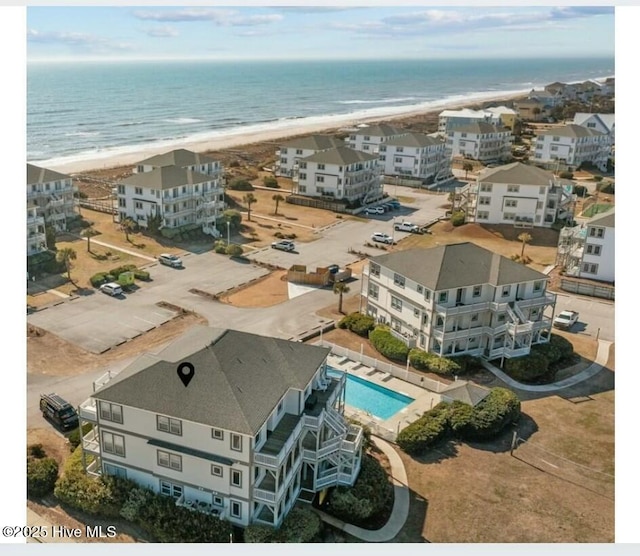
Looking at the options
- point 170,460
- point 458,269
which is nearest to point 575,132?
point 458,269

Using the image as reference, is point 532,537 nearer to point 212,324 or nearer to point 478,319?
point 478,319

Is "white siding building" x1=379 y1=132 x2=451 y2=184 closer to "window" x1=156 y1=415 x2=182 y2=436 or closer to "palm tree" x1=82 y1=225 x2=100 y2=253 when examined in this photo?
"palm tree" x1=82 y1=225 x2=100 y2=253

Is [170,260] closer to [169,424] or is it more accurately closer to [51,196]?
[51,196]

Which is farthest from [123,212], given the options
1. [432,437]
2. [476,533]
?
[476,533]

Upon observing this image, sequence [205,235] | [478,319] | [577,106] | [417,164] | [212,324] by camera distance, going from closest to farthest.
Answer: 1. [478,319]
2. [212,324]
3. [205,235]
4. [417,164]
5. [577,106]

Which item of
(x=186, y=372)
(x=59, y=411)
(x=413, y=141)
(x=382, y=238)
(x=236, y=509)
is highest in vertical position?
(x=413, y=141)

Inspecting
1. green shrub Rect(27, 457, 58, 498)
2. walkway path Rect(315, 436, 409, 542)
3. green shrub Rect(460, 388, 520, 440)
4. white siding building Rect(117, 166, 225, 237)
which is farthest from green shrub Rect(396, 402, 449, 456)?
white siding building Rect(117, 166, 225, 237)

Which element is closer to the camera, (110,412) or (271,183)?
(110,412)
